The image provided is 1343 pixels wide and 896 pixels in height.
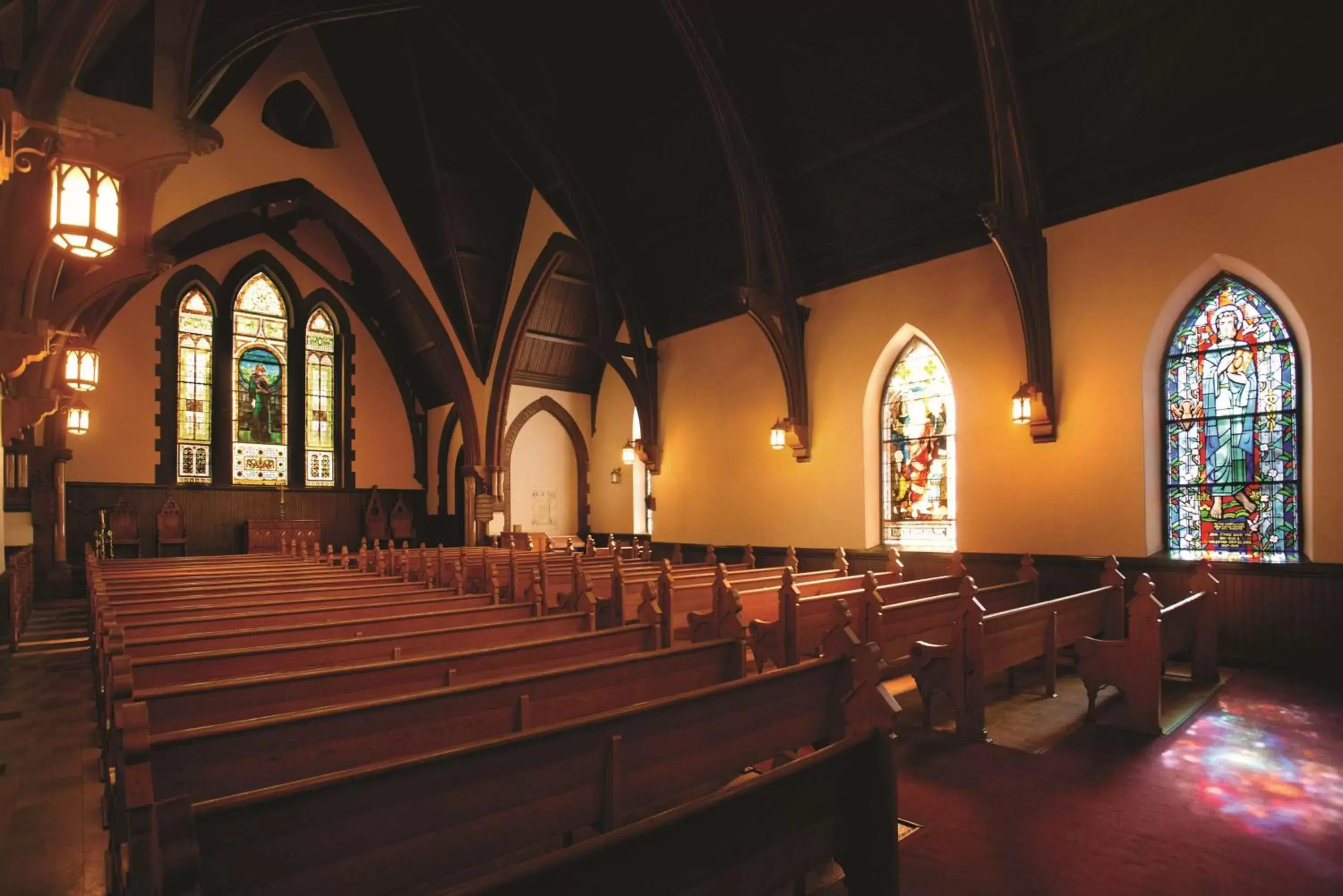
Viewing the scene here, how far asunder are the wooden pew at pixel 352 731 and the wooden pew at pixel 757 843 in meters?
1.17

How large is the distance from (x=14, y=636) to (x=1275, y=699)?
452 inches

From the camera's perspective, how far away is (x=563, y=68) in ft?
34.2

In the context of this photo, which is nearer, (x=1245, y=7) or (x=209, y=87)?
(x=1245, y=7)

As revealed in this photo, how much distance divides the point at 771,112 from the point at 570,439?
9.29m

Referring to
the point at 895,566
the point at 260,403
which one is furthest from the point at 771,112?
the point at 260,403

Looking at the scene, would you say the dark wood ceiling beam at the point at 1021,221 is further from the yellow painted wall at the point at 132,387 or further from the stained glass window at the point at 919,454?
the yellow painted wall at the point at 132,387

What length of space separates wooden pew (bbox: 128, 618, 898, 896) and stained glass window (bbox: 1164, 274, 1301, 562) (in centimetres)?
567

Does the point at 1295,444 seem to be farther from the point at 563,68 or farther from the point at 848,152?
the point at 563,68

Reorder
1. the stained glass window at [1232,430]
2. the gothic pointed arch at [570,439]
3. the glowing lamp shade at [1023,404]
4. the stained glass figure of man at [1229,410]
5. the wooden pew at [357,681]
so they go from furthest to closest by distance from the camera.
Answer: the gothic pointed arch at [570,439] → the glowing lamp shade at [1023,404] → the stained glass figure of man at [1229,410] → the stained glass window at [1232,430] → the wooden pew at [357,681]

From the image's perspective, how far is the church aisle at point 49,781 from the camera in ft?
9.73

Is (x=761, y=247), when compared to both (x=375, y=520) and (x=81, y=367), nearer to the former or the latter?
(x=81, y=367)

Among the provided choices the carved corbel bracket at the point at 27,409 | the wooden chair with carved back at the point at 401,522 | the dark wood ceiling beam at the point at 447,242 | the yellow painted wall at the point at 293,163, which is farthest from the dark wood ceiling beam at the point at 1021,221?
the wooden chair with carved back at the point at 401,522

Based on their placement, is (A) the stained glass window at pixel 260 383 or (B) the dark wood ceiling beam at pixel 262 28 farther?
(A) the stained glass window at pixel 260 383

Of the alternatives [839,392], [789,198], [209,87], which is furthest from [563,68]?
[839,392]
